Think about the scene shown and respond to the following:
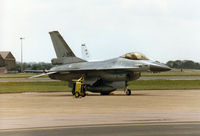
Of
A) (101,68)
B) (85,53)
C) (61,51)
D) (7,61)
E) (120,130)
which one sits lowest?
(120,130)

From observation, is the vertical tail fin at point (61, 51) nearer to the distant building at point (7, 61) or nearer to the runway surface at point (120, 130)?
the runway surface at point (120, 130)

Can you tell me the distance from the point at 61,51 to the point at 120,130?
21658mm

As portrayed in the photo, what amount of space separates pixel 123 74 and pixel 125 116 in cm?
1451

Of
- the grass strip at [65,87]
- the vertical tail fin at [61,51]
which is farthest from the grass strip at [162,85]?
the vertical tail fin at [61,51]

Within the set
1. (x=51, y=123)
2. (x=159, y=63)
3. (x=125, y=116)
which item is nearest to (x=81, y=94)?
(x=159, y=63)

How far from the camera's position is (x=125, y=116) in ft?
48.9

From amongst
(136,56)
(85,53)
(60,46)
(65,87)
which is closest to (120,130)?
(136,56)

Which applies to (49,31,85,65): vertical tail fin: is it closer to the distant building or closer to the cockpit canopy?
the cockpit canopy

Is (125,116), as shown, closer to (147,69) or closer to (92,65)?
(147,69)

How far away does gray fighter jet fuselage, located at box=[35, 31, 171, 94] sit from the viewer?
2861 cm

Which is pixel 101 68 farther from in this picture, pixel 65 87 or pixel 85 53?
pixel 65 87

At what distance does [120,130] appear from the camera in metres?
11.2

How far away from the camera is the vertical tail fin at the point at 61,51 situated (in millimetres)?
31987

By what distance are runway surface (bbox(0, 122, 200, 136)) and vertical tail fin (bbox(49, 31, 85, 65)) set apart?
1999cm
